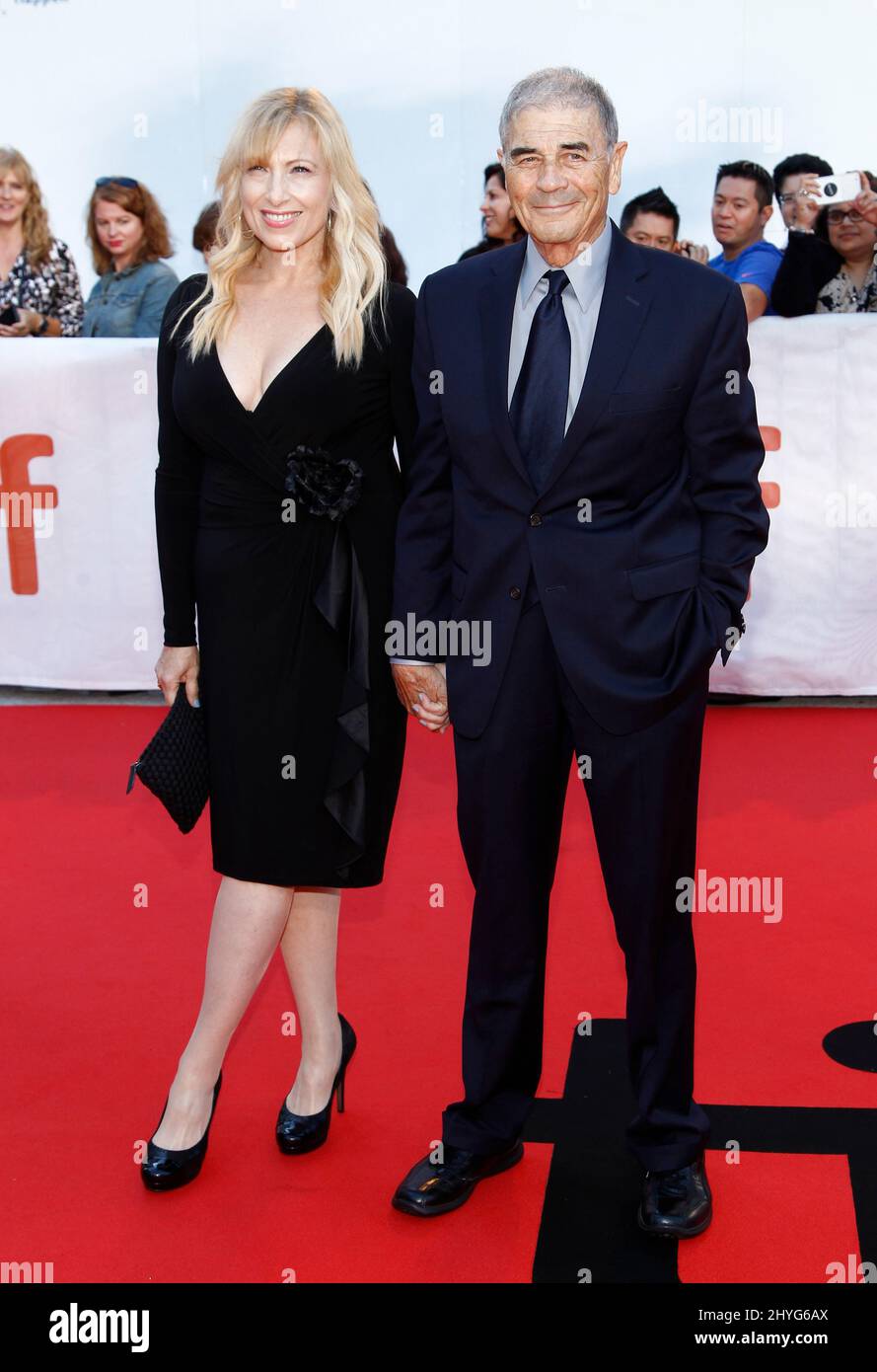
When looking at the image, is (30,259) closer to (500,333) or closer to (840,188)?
(840,188)

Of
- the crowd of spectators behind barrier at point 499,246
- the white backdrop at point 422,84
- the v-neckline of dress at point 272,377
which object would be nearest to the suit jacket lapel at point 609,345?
the v-neckline of dress at point 272,377

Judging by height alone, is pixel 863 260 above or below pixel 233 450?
above

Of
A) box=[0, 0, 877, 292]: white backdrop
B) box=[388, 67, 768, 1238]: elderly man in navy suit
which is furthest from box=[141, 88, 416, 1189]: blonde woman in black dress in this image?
box=[0, 0, 877, 292]: white backdrop

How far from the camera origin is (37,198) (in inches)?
269

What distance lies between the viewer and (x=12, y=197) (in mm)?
6785

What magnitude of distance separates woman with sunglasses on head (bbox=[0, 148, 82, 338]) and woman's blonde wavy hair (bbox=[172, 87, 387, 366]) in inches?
166

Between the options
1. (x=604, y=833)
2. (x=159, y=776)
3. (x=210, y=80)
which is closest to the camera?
(x=604, y=833)

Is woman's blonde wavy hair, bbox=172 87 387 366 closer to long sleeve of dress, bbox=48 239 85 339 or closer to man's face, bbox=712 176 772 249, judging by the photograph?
man's face, bbox=712 176 772 249

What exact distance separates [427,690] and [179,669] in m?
0.50

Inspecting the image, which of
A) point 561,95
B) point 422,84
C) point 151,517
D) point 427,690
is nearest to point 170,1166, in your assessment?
point 427,690

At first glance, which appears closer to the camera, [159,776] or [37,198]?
[159,776]

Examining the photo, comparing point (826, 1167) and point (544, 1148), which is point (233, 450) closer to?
point (544, 1148)
